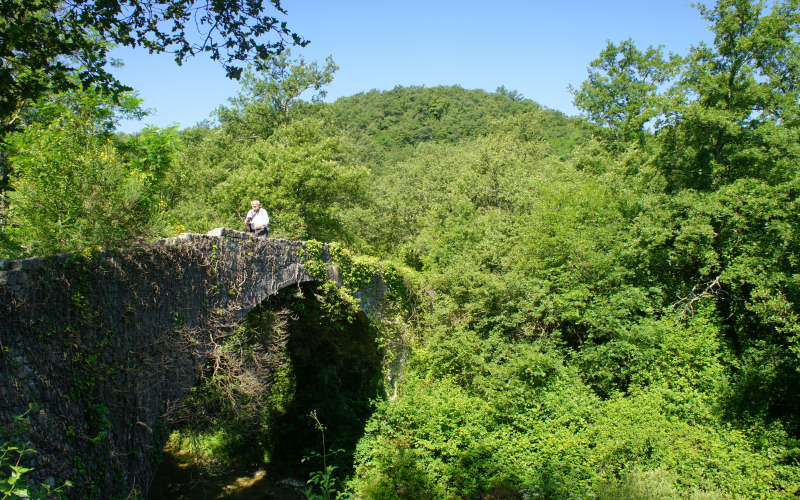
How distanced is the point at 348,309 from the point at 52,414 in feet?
22.1

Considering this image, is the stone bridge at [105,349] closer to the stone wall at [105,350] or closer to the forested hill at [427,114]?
the stone wall at [105,350]

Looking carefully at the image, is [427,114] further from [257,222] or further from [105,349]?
[105,349]

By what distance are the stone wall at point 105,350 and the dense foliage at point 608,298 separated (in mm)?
695

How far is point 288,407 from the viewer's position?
490 inches

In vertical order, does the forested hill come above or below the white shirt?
above

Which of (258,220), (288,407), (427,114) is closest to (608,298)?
(258,220)

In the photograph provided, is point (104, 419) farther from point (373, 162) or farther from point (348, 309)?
point (373, 162)

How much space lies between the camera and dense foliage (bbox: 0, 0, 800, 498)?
301 inches

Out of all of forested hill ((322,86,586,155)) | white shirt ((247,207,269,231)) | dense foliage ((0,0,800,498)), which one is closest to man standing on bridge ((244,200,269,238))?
white shirt ((247,207,269,231))

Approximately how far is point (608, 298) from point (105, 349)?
978cm

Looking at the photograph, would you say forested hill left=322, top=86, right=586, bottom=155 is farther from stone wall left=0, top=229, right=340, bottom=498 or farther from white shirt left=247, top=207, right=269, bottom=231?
stone wall left=0, top=229, right=340, bottom=498

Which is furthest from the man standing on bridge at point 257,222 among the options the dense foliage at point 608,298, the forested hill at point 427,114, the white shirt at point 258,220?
the forested hill at point 427,114

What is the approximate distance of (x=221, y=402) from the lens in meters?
7.36

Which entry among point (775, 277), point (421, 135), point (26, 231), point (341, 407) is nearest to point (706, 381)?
point (775, 277)
